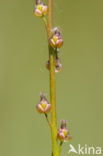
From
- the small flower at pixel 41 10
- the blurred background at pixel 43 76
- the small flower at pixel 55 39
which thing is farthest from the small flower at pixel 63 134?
the blurred background at pixel 43 76

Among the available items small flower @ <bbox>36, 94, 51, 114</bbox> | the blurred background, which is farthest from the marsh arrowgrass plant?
the blurred background

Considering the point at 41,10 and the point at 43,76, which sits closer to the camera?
the point at 41,10

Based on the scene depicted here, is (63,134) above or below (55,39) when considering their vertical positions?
below

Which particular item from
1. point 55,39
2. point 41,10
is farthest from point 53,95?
point 41,10

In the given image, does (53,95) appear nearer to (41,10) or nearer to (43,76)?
(41,10)

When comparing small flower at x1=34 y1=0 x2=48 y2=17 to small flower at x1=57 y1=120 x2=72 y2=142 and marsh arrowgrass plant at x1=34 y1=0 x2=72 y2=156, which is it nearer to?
marsh arrowgrass plant at x1=34 y1=0 x2=72 y2=156

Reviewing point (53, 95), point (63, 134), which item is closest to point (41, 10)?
point (53, 95)

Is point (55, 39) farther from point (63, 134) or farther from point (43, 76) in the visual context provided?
point (43, 76)

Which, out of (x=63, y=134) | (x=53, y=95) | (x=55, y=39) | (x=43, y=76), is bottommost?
(x=43, y=76)
